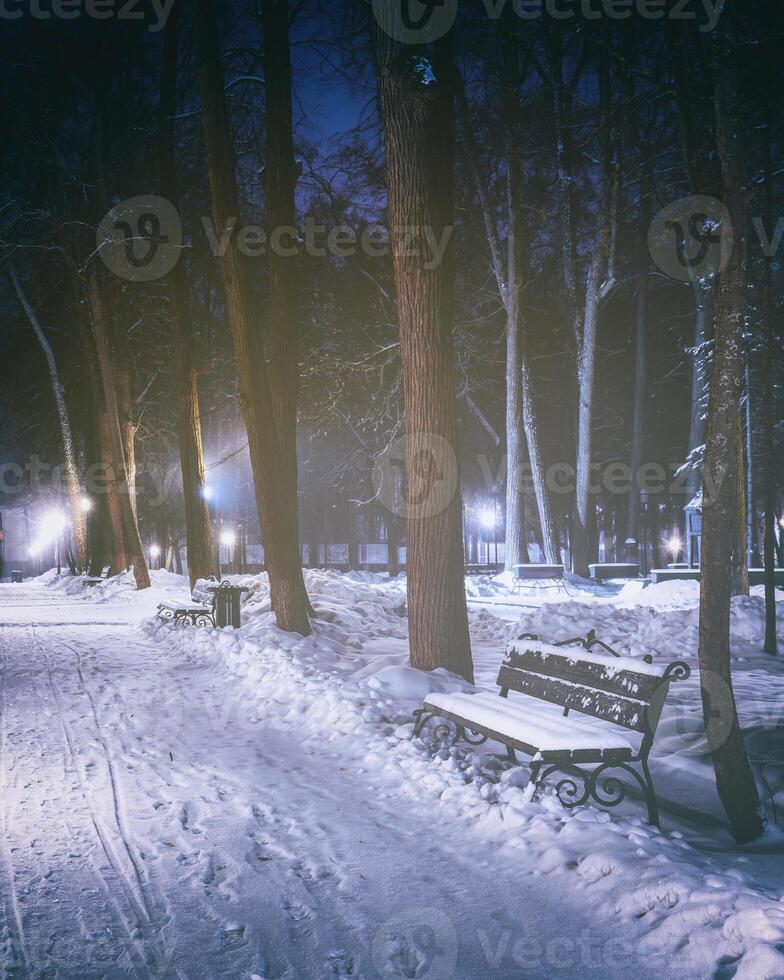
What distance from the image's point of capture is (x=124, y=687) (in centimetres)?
909

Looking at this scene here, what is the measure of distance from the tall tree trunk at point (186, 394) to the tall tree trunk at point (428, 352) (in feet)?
32.5

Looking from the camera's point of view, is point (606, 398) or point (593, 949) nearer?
point (593, 949)

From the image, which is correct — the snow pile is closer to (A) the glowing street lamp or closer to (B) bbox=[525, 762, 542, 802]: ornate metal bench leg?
(B) bbox=[525, 762, 542, 802]: ornate metal bench leg

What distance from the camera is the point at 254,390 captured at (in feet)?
37.4

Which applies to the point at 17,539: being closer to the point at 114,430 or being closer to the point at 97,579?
the point at 97,579

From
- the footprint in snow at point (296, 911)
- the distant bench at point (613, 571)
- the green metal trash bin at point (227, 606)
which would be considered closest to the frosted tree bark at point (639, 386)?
the distant bench at point (613, 571)

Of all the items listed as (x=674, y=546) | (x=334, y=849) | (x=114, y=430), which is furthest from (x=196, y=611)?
A: (x=674, y=546)

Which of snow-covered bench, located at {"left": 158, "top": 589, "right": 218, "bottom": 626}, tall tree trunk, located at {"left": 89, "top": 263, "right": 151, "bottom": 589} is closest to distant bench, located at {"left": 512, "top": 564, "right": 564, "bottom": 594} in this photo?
snow-covered bench, located at {"left": 158, "top": 589, "right": 218, "bottom": 626}

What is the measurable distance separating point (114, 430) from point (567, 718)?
19.5 meters

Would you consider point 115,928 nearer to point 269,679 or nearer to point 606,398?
point 269,679

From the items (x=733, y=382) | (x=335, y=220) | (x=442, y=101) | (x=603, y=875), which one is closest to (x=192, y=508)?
(x=335, y=220)

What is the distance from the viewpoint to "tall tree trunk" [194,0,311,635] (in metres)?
11.3

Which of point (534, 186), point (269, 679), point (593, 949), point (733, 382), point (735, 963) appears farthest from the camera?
point (534, 186)

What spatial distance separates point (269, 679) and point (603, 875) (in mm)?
5228
